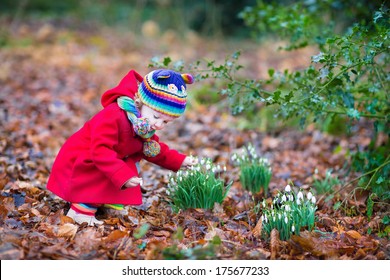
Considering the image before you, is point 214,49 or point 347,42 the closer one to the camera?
point 347,42

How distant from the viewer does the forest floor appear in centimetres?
239

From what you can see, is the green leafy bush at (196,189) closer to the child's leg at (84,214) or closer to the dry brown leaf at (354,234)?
the child's leg at (84,214)

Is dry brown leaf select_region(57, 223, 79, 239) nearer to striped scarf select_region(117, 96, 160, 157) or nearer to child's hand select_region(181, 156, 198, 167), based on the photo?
striped scarf select_region(117, 96, 160, 157)

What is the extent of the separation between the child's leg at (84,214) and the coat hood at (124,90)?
631 mm

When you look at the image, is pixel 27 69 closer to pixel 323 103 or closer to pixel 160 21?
pixel 323 103

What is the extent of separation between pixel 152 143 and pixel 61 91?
4.31 meters

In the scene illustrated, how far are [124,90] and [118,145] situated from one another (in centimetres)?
33

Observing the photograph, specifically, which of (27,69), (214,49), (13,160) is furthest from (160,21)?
(13,160)

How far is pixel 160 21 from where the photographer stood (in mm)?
14508

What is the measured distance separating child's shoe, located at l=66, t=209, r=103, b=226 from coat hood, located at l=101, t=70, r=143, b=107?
686 mm

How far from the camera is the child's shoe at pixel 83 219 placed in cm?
273

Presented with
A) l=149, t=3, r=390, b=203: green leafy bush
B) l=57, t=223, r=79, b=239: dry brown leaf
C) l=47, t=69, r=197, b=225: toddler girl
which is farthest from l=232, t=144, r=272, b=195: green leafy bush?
l=57, t=223, r=79, b=239: dry brown leaf

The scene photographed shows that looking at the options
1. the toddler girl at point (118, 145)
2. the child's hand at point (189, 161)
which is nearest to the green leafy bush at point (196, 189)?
the child's hand at point (189, 161)

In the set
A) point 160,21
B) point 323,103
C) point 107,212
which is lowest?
point 107,212
